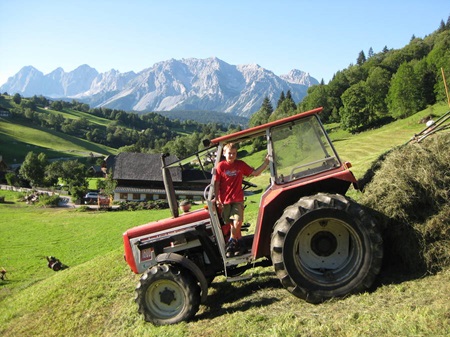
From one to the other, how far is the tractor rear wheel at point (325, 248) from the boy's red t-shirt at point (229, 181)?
97 centimetres

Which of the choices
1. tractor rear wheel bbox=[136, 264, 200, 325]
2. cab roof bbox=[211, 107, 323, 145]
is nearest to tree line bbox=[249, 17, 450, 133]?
cab roof bbox=[211, 107, 323, 145]

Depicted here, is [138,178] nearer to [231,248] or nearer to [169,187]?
[169,187]

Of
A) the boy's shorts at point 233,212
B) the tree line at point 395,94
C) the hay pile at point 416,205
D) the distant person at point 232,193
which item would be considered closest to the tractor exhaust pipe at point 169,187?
the distant person at point 232,193

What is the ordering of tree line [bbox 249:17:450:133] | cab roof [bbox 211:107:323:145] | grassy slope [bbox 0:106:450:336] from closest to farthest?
grassy slope [bbox 0:106:450:336] → cab roof [bbox 211:107:323:145] → tree line [bbox 249:17:450:133]

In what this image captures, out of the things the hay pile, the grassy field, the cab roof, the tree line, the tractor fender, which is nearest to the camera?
the hay pile

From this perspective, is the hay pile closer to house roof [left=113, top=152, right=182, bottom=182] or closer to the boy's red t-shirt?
the boy's red t-shirt

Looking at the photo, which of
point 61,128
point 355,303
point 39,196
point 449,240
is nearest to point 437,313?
point 355,303

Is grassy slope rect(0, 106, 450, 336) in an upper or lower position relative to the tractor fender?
lower

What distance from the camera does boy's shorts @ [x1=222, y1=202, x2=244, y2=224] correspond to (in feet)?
20.1

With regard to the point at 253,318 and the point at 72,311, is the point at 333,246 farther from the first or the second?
the point at 72,311

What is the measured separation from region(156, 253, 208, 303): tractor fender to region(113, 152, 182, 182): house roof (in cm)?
5821

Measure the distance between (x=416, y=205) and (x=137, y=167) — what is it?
205ft

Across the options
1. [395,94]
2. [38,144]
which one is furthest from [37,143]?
[395,94]

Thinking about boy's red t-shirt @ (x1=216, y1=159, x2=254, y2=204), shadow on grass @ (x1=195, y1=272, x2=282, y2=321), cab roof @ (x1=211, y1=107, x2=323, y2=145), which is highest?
cab roof @ (x1=211, y1=107, x2=323, y2=145)
